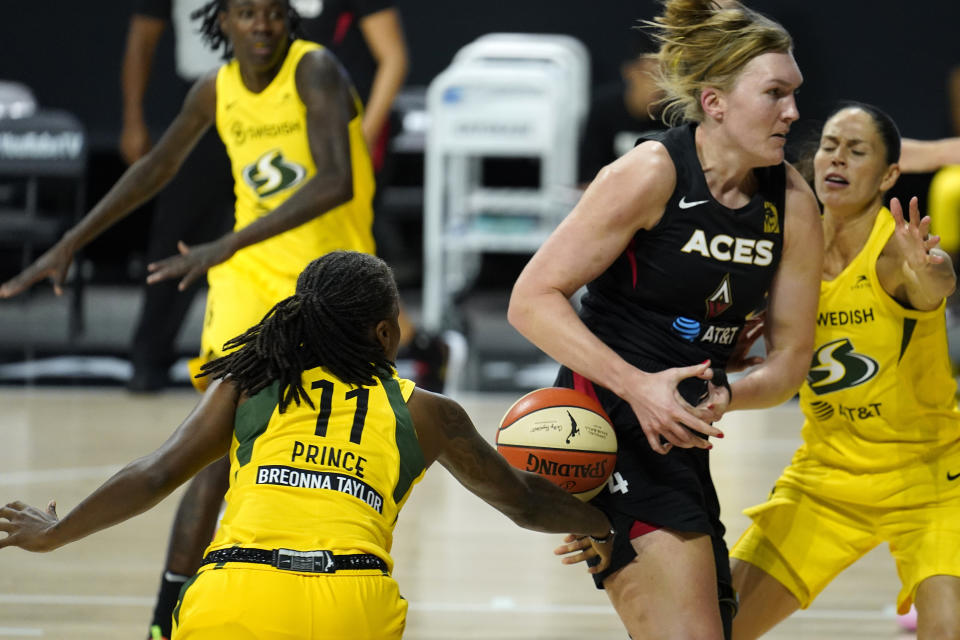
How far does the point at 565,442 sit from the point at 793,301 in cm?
61

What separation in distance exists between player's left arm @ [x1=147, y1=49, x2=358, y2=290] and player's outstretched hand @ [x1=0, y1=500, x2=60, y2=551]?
4.48 ft

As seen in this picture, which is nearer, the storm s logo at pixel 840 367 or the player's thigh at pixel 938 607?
the player's thigh at pixel 938 607

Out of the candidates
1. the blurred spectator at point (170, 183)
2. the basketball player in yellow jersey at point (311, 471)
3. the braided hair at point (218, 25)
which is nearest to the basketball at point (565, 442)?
the basketball player in yellow jersey at point (311, 471)

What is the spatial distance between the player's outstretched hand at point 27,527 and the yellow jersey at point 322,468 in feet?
1.02

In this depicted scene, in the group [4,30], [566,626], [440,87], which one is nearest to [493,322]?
[440,87]

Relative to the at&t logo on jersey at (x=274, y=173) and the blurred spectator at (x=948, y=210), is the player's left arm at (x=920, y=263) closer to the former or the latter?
the at&t logo on jersey at (x=274, y=173)

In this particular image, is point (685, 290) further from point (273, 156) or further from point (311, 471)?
point (273, 156)

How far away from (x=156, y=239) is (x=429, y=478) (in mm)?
2356

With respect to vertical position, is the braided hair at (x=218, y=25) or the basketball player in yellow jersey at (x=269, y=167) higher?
the braided hair at (x=218, y=25)

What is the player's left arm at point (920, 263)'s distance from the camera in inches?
128

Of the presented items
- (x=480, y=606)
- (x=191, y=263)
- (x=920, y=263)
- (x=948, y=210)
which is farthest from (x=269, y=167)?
(x=948, y=210)

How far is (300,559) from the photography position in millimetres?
2514

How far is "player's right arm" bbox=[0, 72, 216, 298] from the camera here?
4.11 metres

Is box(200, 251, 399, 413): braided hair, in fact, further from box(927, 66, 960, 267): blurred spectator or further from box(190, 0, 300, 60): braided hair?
box(927, 66, 960, 267): blurred spectator
